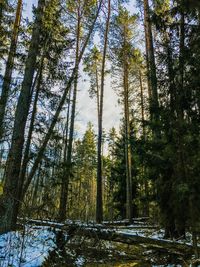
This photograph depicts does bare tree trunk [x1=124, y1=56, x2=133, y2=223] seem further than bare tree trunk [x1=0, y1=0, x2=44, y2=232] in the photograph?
Yes

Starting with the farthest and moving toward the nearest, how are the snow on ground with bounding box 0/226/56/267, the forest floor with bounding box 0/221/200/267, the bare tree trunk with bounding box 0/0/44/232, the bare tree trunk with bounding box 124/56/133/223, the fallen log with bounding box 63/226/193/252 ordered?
the bare tree trunk with bounding box 124/56/133/223 < the bare tree trunk with bounding box 0/0/44/232 < the fallen log with bounding box 63/226/193/252 < the forest floor with bounding box 0/221/200/267 < the snow on ground with bounding box 0/226/56/267

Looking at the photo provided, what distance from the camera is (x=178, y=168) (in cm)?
694

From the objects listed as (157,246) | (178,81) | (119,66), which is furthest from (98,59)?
(157,246)

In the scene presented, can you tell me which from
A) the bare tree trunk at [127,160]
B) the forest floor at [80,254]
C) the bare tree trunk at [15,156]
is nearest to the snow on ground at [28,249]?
the forest floor at [80,254]

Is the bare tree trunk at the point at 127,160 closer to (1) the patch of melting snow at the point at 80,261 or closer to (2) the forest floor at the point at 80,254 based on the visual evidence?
(2) the forest floor at the point at 80,254

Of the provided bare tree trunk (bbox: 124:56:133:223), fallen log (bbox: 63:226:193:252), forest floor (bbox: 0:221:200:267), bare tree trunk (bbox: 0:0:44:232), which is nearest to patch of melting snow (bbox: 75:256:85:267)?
forest floor (bbox: 0:221:200:267)

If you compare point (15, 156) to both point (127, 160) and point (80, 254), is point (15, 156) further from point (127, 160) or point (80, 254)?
point (127, 160)

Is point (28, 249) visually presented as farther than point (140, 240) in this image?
No

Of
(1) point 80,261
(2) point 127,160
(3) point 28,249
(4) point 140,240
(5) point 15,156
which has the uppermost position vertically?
(2) point 127,160

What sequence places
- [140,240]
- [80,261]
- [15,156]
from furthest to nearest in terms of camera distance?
1. [15,156]
2. [140,240]
3. [80,261]

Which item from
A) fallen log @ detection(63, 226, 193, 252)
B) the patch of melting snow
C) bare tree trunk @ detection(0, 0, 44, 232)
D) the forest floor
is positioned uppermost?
bare tree trunk @ detection(0, 0, 44, 232)

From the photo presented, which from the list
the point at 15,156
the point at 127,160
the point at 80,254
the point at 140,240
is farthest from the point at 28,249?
the point at 127,160

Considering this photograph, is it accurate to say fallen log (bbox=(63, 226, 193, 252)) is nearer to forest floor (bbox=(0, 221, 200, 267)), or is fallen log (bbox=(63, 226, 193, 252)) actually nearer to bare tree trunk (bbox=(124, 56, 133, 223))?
forest floor (bbox=(0, 221, 200, 267))

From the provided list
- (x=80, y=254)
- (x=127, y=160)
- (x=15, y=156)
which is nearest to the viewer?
(x=80, y=254)
